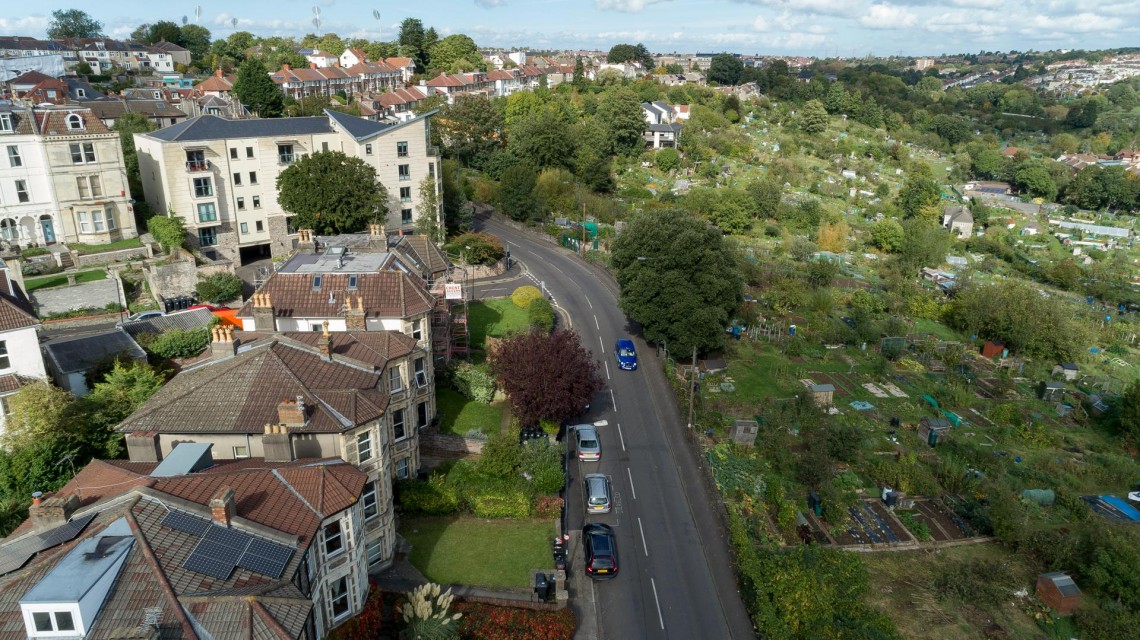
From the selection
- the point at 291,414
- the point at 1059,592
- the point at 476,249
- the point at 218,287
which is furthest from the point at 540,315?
the point at 1059,592

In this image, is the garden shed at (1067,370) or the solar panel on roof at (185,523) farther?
the garden shed at (1067,370)

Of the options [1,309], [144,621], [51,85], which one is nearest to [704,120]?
[51,85]

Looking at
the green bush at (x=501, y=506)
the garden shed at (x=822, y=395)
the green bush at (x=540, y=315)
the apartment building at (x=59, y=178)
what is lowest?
the garden shed at (x=822, y=395)

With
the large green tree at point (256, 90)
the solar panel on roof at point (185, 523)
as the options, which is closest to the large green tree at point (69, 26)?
the large green tree at point (256, 90)

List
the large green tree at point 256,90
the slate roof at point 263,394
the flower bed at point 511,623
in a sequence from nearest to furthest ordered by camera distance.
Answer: the flower bed at point 511,623 → the slate roof at point 263,394 → the large green tree at point 256,90

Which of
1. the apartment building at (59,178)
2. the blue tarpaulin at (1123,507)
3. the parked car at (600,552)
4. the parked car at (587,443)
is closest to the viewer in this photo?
the parked car at (600,552)

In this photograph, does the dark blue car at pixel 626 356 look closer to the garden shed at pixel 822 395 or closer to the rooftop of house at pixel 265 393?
the garden shed at pixel 822 395
